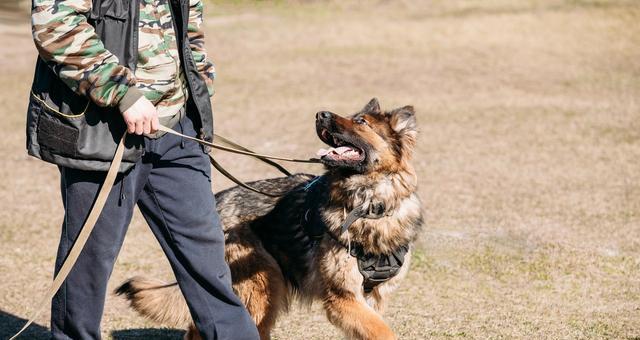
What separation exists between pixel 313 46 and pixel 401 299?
14078 millimetres

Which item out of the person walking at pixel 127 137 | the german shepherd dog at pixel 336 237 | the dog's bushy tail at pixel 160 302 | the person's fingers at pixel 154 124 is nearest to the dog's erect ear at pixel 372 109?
the german shepherd dog at pixel 336 237

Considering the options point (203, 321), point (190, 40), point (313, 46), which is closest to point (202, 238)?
point (203, 321)

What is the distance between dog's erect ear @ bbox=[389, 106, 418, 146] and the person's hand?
168 cm

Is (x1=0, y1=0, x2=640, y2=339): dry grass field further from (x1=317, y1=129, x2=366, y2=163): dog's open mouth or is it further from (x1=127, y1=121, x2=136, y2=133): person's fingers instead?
(x1=127, y1=121, x2=136, y2=133): person's fingers

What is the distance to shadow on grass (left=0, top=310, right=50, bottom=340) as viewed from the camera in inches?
221

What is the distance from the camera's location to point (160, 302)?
486cm

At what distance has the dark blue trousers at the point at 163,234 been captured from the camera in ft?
12.0

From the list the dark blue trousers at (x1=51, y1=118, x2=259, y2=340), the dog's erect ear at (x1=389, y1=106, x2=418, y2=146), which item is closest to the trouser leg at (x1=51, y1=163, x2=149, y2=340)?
the dark blue trousers at (x1=51, y1=118, x2=259, y2=340)

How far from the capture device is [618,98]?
1504cm

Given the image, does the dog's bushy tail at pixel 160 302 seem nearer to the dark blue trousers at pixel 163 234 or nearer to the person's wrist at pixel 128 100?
the dark blue trousers at pixel 163 234

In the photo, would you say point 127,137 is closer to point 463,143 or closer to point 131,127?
point 131,127

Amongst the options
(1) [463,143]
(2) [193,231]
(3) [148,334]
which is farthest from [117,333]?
(1) [463,143]

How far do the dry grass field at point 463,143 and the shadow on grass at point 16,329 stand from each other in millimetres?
21

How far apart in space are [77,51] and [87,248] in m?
0.85
